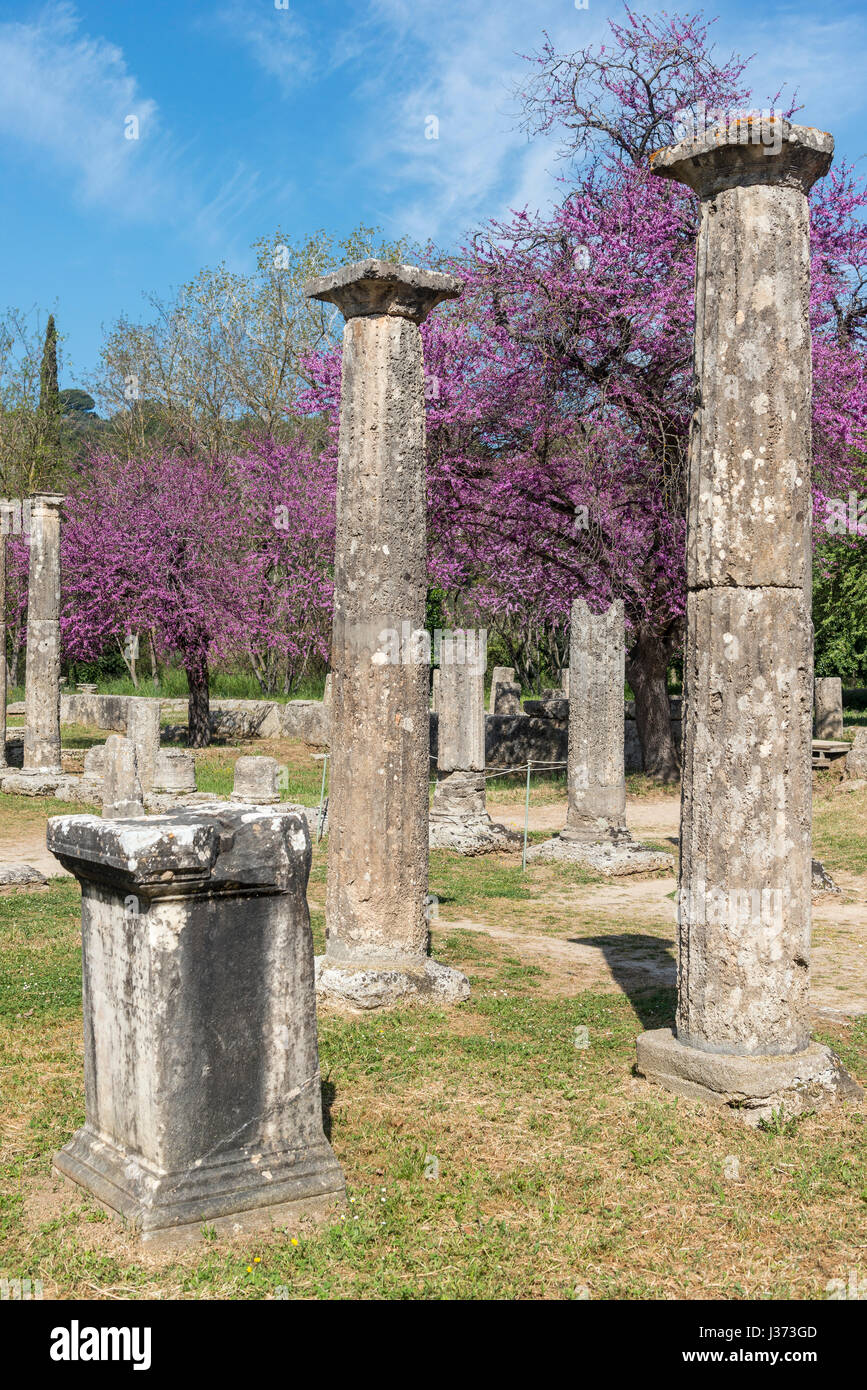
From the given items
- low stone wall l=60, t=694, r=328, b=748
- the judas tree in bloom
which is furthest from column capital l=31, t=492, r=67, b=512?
low stone wall l=60, t=694, r=328, b=748

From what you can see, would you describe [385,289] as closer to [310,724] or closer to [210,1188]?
[210,1188]

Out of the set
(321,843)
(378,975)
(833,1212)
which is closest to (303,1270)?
(833,1212)

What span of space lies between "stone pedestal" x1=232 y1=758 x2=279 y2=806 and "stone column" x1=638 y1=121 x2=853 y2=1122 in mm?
10326

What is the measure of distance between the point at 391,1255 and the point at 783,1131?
6.46 ft

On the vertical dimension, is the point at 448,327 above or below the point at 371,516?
above

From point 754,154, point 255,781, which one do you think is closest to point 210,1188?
point 754,154

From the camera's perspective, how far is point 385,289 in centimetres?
701

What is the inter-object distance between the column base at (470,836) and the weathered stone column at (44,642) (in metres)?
7.19

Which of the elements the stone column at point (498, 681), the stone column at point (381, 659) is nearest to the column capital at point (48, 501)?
the stone column at point (498, 681)

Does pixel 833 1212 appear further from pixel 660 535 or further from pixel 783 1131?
pixel 660 535

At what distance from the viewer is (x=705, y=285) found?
18.1ft

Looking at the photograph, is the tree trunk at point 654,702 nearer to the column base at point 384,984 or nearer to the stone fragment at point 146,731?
the stone fragment at point 146,731

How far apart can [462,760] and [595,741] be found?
1671 millimetres

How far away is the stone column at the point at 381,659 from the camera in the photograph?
6.92 metres
